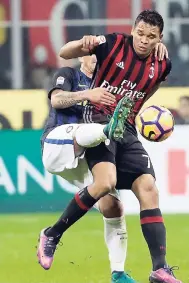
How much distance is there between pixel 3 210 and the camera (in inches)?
491

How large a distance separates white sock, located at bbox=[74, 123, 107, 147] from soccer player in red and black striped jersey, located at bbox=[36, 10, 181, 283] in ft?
0.09

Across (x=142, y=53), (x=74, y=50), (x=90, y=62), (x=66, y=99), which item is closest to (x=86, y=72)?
(x=90, y=62)

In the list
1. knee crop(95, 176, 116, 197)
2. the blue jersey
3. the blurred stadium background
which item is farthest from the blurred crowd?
knee crop(95, 176, 116, 197)

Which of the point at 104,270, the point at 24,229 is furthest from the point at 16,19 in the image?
the point at 104,270

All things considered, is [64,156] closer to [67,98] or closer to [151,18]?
[67,98]

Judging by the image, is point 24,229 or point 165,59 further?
point 24,229

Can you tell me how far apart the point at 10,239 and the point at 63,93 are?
10.6 ft

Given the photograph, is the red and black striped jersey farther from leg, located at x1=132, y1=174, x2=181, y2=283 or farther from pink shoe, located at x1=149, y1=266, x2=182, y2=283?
pink shoe, located at x1=149, y1=266, x2=182, y2=283

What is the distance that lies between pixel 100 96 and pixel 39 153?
17.6 feet

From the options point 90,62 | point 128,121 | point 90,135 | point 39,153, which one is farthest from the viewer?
point 39,153

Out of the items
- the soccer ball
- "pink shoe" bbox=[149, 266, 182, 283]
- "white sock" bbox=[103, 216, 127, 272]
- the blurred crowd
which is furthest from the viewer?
the blurred crowd

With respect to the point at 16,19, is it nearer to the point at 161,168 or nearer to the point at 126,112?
the point at 161,168

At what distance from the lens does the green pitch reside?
7.90m

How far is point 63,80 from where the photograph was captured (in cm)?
793
